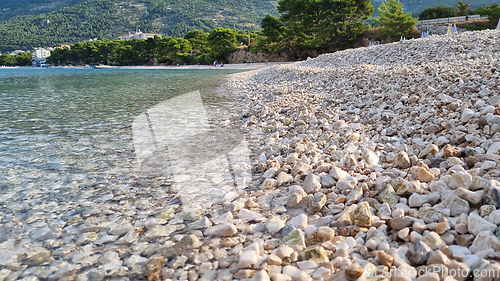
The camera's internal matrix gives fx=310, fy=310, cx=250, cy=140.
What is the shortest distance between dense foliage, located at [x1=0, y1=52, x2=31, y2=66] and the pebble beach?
132 meters

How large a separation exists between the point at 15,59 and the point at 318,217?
136 m

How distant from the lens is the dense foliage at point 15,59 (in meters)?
106

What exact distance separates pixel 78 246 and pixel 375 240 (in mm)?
2300

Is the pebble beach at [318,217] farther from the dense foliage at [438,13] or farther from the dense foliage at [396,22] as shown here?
the dense foliage at [438,13]

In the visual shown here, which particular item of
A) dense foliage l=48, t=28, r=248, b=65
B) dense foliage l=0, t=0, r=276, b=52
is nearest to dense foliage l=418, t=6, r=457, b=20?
dense foliage l=48, t=28, r=248, b=65

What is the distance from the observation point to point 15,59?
353 feet

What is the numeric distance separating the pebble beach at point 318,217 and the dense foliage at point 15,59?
433 feet

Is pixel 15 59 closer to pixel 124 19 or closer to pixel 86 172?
pixel 124 19

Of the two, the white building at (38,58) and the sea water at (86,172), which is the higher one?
the white building at (38,58)

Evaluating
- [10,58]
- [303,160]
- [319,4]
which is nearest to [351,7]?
[319,4]

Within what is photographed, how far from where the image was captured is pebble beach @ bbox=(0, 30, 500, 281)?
1.95m

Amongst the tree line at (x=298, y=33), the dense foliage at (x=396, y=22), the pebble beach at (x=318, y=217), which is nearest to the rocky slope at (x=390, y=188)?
the pebble beach at (x=318, y=217)

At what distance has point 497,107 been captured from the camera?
385cm

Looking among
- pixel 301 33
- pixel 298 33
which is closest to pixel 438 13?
pixel 301 33
